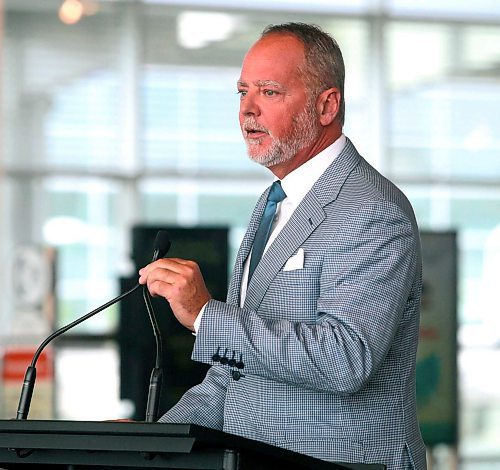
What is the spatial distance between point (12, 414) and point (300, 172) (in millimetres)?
5582

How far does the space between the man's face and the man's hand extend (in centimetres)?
44

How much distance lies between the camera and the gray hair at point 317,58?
2662 millimetres

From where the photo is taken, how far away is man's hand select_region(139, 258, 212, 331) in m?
2.23

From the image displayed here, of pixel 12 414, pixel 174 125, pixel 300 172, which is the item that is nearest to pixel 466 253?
pixel 174 125

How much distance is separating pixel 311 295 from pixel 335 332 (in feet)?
0.67

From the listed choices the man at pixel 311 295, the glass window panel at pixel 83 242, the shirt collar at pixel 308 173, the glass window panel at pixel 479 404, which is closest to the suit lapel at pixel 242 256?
the man at pixel 311 295

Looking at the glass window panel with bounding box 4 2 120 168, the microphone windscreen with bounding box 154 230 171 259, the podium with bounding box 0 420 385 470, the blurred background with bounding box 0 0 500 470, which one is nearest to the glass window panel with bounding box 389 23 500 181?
the blurred background with bounding box 0 0 500 470

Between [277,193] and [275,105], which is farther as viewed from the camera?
[277,193]

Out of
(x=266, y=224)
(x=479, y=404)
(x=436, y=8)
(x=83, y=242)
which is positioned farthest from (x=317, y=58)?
(x=479, y=404)

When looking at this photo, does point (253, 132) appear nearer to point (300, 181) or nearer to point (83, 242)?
point (300, 181)

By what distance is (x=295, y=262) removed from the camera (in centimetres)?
248

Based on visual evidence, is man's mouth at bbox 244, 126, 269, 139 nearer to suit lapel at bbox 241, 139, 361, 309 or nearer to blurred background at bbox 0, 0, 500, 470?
suit lapel at bbox 241, 139, 361, 309

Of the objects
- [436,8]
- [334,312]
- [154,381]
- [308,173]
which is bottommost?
[154,381]

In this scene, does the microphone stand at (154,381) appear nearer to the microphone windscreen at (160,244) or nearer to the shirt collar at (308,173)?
the microphone windscreen at (160,244)
